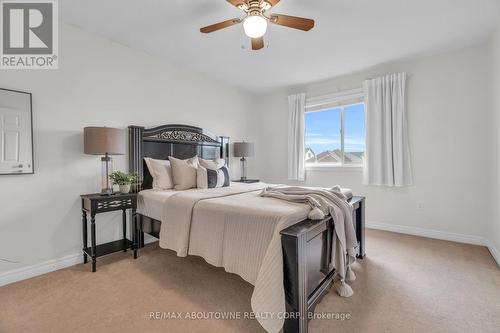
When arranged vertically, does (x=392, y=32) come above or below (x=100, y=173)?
above

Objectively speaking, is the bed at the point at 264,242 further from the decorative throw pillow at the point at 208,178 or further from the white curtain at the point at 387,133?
the white curtain at the point at 387,133

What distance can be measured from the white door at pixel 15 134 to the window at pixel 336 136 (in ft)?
14.0

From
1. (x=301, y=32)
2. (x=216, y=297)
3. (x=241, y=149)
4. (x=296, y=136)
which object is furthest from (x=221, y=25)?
(x=296, y=136)

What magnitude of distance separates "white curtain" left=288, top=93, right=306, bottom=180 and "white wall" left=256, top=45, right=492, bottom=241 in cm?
121

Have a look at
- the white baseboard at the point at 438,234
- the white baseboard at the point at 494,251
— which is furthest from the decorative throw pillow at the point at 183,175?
the white baseboard at the point at 494,251

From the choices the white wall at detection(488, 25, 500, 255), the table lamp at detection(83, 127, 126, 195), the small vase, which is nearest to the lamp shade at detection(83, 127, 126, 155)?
the table lamp at detection(83, 127, 126, 195)

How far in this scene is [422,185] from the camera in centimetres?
355

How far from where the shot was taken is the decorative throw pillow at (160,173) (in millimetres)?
3059

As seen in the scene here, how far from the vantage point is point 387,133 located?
371cm

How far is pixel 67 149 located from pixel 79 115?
16.7 inches

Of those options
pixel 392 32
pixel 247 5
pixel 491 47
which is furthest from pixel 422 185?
pixel 247 5

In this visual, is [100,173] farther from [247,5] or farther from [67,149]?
[247,5]

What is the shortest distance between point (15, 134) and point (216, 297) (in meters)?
2.49

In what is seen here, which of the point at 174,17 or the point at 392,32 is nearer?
the point at 174,17
